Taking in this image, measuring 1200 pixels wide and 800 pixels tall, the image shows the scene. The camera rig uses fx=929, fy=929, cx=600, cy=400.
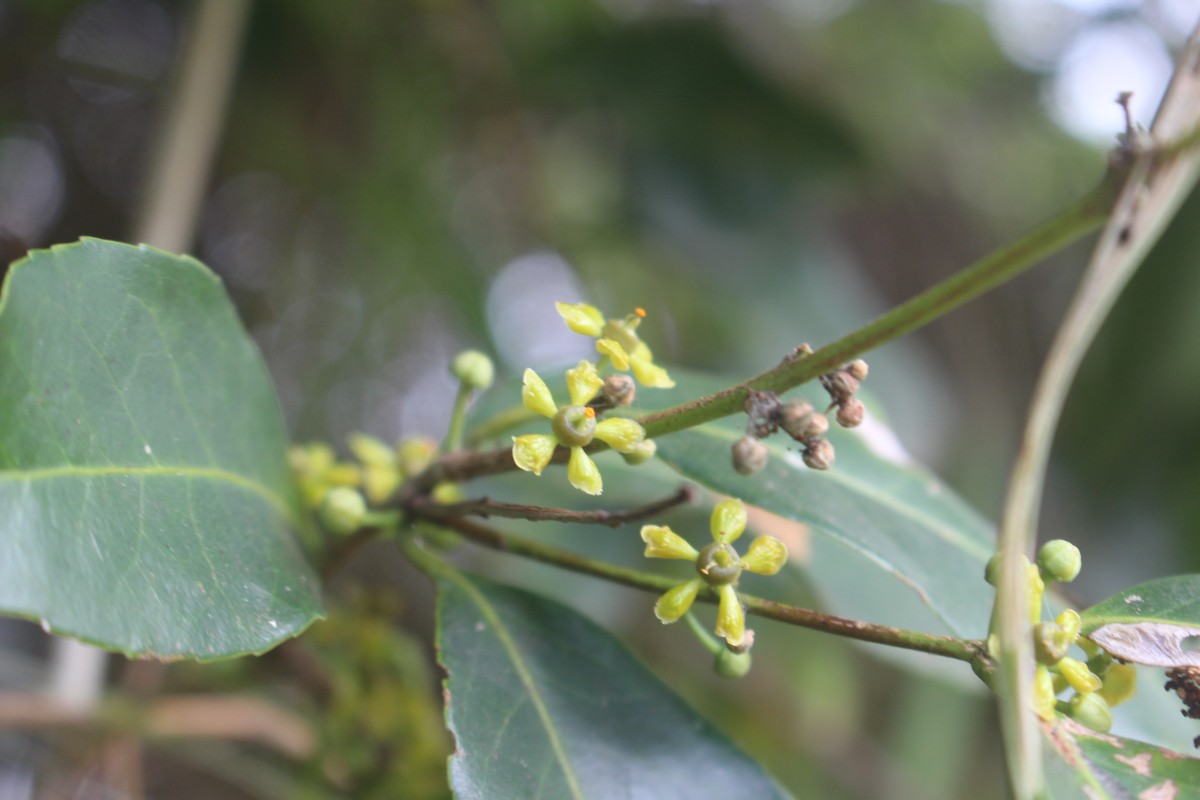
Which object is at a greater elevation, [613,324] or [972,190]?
[972,190]

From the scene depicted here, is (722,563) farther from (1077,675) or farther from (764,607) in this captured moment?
(1077,675)

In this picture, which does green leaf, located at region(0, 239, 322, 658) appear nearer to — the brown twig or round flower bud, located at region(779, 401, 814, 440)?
the brown twig

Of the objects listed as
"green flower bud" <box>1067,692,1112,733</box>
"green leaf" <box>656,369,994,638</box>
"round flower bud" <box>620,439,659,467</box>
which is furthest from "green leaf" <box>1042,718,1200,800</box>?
"round flower bud" <box>620,439,659,467</box>

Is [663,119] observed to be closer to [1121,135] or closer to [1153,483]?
[1153,483]

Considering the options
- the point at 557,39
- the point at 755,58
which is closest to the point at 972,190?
the point at 755,58

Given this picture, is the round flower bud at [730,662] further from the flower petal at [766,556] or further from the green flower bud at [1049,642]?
the green flower bud at [1049,642]

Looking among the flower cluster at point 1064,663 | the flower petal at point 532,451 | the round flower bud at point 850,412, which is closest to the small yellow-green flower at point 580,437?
the flower petal at point 532,451

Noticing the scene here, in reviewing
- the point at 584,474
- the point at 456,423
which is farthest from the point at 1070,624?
the point at 456,423
